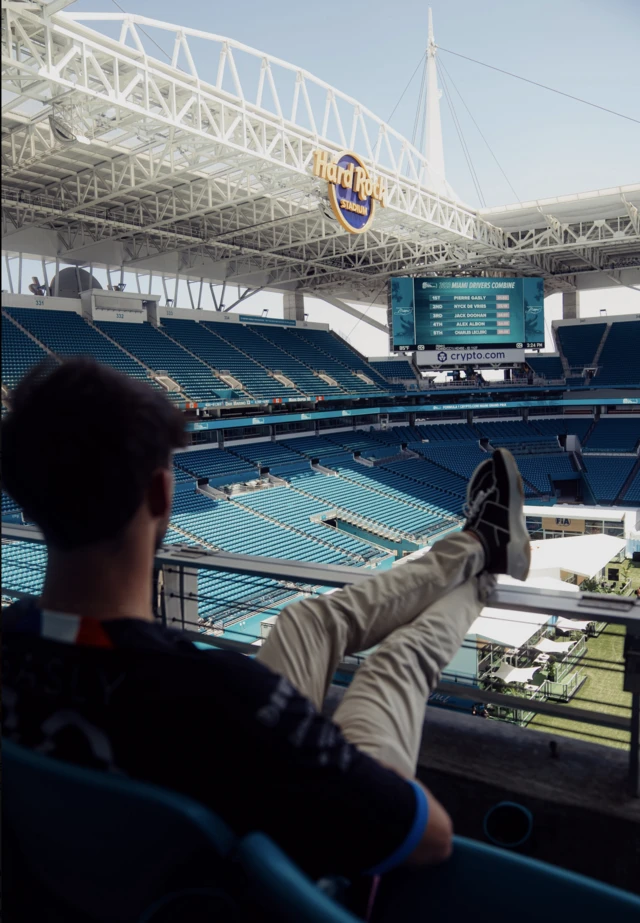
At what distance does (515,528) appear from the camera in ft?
5.39

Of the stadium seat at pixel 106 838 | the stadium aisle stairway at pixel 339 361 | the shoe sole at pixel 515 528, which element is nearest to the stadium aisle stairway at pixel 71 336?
the stadium aisle stairway at pixel 339 361

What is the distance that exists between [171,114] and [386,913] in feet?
32.6

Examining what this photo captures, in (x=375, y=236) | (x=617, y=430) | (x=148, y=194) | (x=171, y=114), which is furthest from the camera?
(x=617, y=430)

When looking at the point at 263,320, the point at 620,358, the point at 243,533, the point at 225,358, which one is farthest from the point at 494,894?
the point at 620,358

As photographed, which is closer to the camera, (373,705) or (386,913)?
(386,913)

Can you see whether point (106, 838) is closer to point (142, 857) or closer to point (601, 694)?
point (142, 857)

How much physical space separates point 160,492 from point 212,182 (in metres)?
12.9

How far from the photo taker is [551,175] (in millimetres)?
17219

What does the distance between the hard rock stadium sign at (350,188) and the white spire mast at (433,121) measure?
467cm

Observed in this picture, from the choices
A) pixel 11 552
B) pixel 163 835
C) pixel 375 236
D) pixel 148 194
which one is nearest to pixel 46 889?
pixel 163 835

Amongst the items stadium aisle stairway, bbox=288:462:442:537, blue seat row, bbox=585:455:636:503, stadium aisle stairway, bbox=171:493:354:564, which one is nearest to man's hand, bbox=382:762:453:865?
stadium aisle stairway, bbox=171:493:354:564

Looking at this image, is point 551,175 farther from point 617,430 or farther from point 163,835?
point 163,835

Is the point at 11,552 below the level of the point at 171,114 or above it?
below

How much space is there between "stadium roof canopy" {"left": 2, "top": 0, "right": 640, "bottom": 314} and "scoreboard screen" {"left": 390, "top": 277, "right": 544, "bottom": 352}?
85cm
